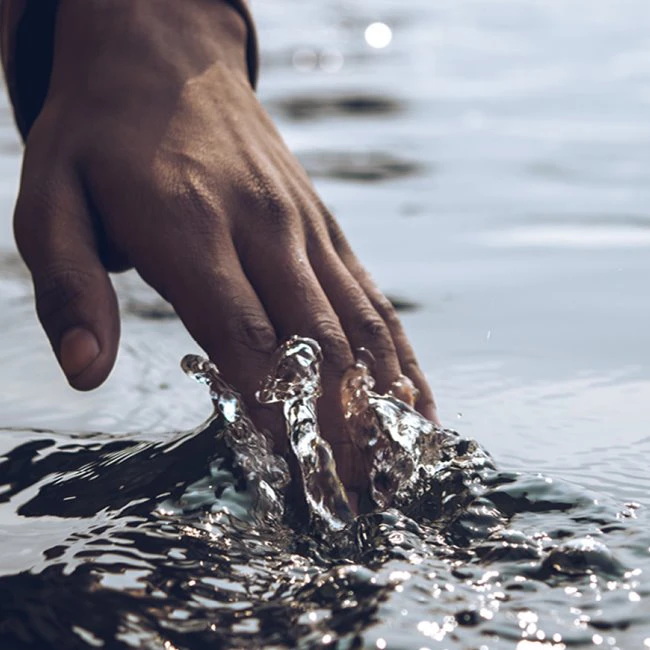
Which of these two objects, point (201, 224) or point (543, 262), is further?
point (543, 262)

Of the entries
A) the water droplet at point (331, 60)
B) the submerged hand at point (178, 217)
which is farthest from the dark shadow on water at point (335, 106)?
the submerged hand at point (178, 217)

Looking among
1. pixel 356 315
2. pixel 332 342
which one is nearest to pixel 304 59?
pixel 356 315

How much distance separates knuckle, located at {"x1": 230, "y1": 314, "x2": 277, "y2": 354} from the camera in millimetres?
1547

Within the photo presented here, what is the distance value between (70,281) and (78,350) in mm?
84

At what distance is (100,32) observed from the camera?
70.1 inches

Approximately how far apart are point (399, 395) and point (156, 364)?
666mm

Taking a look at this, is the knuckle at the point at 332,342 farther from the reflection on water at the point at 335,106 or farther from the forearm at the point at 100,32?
the reflection on water at the point at 335,106

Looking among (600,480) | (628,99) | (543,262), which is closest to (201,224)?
(600,480)

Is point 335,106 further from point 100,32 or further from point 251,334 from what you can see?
point 251,334

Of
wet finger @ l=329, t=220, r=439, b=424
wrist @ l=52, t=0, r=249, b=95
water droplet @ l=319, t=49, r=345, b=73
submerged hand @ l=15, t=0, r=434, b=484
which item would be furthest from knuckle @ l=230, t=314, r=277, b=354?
water droplet @ l=319, t=49, r=345, b=73

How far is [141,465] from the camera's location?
1709 millimetres

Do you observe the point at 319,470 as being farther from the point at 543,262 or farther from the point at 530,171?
the point at 530,171

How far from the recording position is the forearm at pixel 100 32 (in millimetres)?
1793

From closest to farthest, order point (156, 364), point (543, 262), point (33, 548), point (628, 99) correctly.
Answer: point (33, 548), point (156, 364), point (543, 262), point (628, 99)
